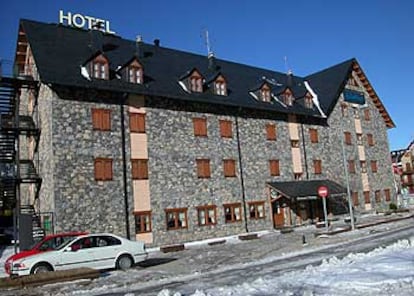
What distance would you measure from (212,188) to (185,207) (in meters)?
2.63

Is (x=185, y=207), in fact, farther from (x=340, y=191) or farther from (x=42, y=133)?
(x=340, y=191)

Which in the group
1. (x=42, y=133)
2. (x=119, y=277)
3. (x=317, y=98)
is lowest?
(x=119, y=277)

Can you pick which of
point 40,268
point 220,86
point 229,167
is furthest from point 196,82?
point 40,268

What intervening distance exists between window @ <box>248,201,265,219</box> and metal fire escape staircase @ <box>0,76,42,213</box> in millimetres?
14337

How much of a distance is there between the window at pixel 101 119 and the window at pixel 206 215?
7996mm

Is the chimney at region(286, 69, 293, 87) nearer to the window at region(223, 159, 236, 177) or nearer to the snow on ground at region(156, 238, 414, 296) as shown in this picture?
the window at region(223, 159, 236, 177)

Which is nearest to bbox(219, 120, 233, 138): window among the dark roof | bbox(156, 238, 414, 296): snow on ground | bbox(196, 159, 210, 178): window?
bbox(196, 159, 210, 178): window

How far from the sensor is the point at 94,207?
75.3ft

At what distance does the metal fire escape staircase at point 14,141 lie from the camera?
23.5 meters

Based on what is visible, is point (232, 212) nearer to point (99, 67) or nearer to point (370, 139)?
point (99, 67)

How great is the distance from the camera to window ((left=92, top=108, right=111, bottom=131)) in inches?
947

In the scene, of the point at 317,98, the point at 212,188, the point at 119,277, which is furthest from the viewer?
the point at 317,98

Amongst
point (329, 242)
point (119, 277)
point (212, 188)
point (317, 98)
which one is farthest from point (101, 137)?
point (317, 98)

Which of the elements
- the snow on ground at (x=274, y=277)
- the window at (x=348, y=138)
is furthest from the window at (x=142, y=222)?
the window at (x=348, y=138)
